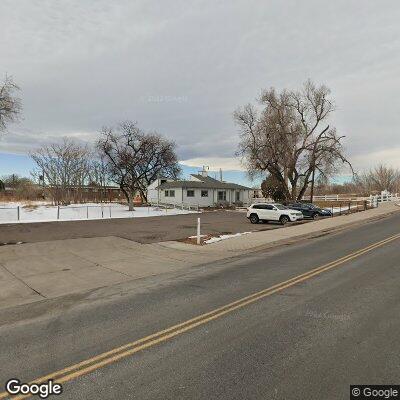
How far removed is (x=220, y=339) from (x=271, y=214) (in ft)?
85.4

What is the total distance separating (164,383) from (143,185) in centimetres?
6768

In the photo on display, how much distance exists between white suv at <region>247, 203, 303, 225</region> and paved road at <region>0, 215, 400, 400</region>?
2099cm

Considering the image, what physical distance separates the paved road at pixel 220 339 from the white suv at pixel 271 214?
68.9 feet

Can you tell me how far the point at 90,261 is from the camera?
→ 13.6m

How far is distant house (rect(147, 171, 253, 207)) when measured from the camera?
56.8 m

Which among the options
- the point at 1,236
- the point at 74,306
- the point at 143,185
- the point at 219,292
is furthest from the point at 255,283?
the point at 143,185

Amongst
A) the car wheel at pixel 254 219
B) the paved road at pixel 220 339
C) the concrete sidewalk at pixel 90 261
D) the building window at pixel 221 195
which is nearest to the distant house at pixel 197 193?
the building window at pixel 221 195

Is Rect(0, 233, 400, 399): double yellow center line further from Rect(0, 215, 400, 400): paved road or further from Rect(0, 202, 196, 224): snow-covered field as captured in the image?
Rect(0, 202, 196, 224): snow-covered field

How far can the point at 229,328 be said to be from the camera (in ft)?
19.9

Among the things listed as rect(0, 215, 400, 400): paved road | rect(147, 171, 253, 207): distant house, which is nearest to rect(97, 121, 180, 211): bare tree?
rect(147, 171, 253, 207): distant house

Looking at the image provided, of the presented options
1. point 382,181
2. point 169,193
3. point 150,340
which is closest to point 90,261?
point 150,340

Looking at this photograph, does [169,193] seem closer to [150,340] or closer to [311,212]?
[311,212]

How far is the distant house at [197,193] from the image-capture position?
56.8 m

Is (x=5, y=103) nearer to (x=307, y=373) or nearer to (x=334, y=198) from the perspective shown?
(x=307, y=373)
